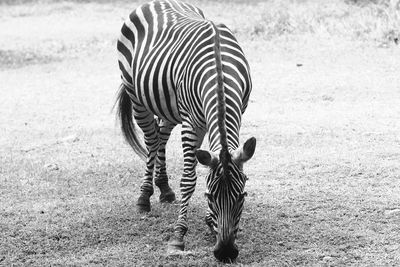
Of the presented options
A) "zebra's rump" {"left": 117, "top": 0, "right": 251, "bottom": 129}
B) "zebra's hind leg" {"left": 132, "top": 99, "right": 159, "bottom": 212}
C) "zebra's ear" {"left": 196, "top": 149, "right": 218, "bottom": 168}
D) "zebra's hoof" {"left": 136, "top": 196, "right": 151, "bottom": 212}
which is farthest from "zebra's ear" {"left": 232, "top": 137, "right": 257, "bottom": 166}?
"zebra's hind leg" {"left": 132, "top": 99, "right": 159, "bottom": 212}

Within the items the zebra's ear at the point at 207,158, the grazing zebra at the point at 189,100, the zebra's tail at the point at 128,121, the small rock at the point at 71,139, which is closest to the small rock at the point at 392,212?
the grazing zebra at the point at 189,100

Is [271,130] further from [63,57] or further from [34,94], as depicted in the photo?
[63,57]

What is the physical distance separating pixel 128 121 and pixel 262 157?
1707mm

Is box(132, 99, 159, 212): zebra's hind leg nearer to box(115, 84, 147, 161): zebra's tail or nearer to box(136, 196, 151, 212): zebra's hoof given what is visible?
box(136, 196, 151, 212): zebra's hoof

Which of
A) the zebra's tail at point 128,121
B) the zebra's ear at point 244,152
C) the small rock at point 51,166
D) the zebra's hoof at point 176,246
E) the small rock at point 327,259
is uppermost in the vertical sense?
the zebra's ear at point 244,152

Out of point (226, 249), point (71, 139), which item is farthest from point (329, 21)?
point (226, 249)

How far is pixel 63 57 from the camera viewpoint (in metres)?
16.1

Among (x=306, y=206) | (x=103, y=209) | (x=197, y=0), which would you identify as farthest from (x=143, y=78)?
(x=197, y=0)

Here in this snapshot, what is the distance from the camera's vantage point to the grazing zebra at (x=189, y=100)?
4.97 m

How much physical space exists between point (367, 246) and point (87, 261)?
2.18m

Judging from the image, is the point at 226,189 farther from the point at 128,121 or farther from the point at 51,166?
the point at 51,166

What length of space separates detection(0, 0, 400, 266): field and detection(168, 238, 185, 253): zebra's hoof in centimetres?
7

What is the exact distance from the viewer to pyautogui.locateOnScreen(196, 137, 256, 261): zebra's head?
493 cm

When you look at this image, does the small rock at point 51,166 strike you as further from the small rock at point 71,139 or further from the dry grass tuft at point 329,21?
the dry grass tuft at point 329,21
